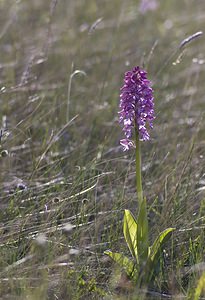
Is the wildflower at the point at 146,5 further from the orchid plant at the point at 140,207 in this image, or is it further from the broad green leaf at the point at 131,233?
the broad green leaf at the point at 131,233

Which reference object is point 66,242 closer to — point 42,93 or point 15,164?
point 15,164

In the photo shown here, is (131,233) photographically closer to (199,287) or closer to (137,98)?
(199,287)

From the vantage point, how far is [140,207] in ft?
7.27

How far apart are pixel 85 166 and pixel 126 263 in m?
0.74

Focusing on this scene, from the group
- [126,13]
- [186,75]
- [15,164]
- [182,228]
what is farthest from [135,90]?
[126,13]

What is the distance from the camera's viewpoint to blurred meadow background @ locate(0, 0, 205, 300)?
7.54ft

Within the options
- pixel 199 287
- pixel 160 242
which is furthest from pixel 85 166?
pixel 199 287

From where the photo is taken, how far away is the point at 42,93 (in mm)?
3760

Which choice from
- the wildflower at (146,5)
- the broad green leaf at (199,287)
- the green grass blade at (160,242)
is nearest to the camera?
the broad green leaf at (199,287)

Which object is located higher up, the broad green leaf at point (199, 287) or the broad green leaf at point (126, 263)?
the broad green leaf at point (126, 263)

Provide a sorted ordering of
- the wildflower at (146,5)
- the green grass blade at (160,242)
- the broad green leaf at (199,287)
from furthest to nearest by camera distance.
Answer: the wildflower at (146,5) < the green grass blade at (160,242) < the broad green leaf at (199,287)

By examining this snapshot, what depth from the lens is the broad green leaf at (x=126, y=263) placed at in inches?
89.4

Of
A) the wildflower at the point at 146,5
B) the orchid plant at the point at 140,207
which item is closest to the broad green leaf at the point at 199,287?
the orchid plant at the point at 140,207

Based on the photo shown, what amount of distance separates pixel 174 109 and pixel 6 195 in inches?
56.5
